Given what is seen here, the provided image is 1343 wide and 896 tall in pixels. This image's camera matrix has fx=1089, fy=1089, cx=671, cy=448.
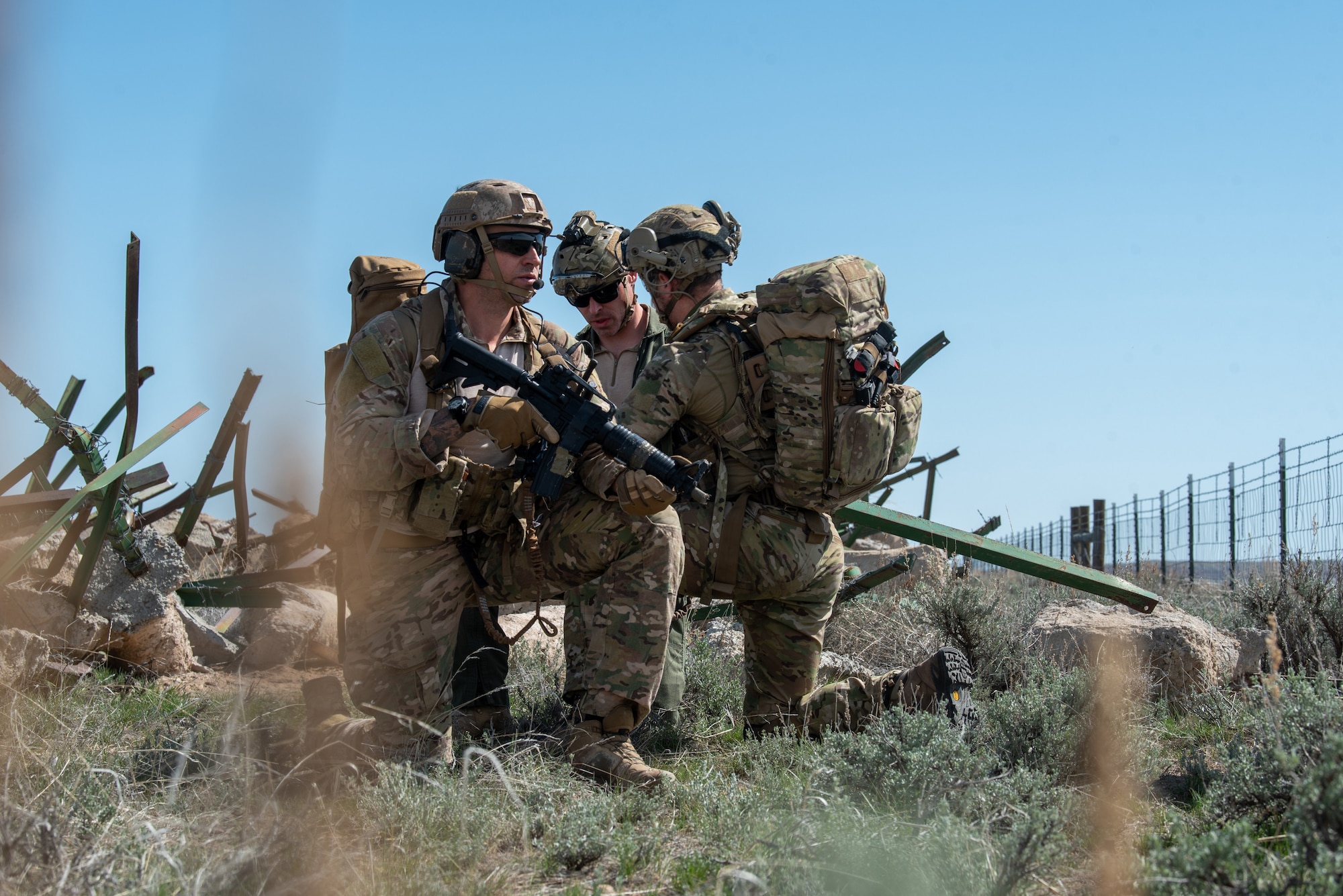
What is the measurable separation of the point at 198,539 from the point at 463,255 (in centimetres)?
619

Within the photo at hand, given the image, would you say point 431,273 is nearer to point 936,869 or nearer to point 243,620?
point 936,869

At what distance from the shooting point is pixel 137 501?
5.68 meters

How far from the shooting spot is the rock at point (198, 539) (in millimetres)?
8812

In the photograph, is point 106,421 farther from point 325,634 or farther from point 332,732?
point 332,732

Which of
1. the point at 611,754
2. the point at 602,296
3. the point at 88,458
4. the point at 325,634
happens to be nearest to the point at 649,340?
the point at 602,296

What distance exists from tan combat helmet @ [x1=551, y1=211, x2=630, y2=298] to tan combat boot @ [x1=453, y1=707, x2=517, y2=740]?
6.09ft

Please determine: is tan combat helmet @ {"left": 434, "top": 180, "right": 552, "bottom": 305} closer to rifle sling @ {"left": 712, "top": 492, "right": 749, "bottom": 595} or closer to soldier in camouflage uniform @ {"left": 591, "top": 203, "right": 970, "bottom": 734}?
soldier in camouflage uniform @ {"left": 591, "top": 203, "right": 970, "bottom": 734}

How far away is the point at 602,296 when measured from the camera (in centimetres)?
496

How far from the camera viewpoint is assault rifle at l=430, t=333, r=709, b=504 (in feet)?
12.2

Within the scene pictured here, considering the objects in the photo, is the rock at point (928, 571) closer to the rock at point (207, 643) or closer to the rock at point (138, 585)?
the rock at point (207, 643)

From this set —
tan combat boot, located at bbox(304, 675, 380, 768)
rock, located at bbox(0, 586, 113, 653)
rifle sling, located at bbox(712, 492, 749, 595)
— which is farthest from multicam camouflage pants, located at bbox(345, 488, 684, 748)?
rock, located at bbox(0, 586, 113, 653)

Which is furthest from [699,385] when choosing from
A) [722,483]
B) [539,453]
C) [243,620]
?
[243,620]

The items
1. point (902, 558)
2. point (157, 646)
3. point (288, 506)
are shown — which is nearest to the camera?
point (288, 506)

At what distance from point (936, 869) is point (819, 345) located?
2185mm
